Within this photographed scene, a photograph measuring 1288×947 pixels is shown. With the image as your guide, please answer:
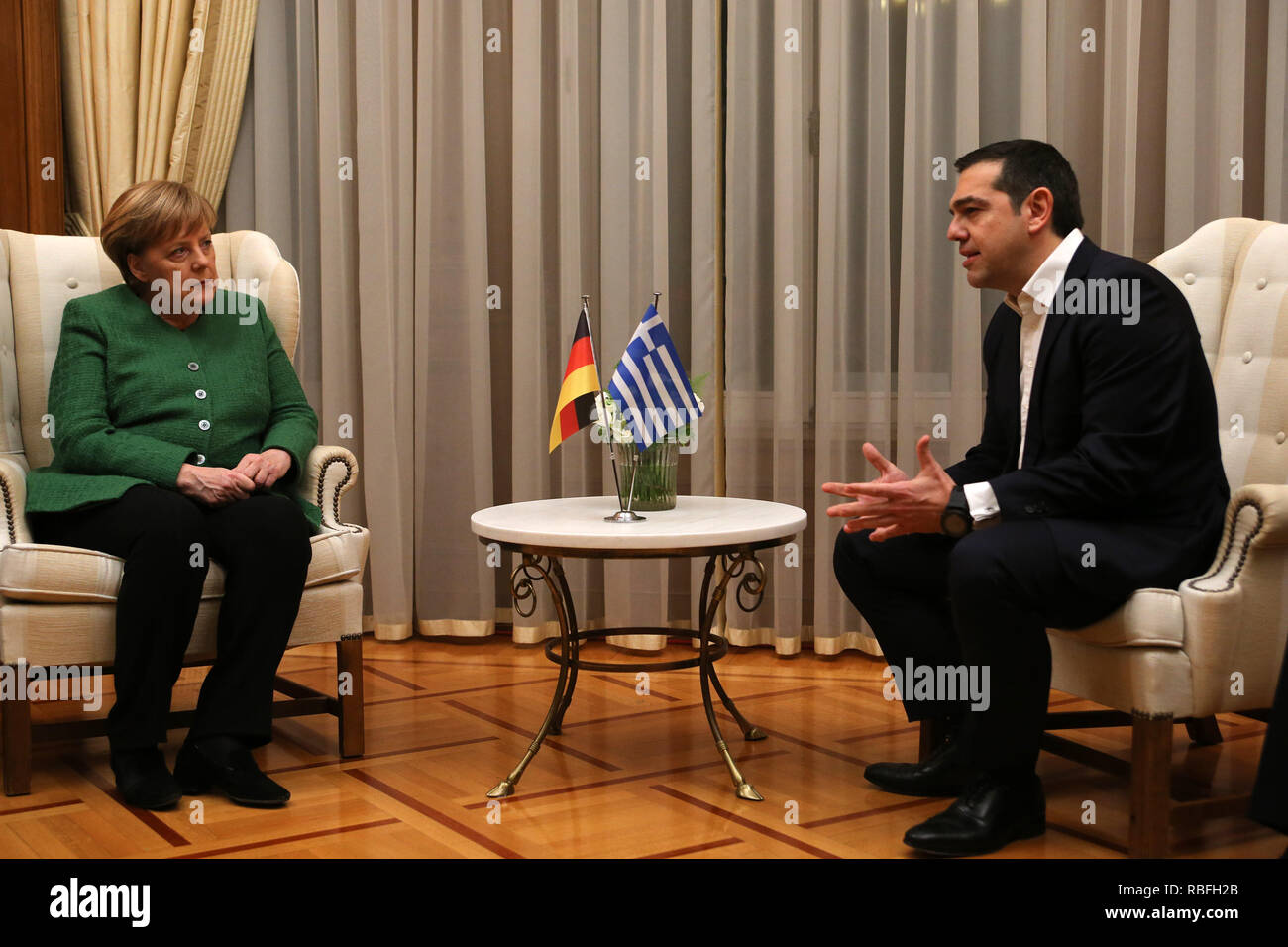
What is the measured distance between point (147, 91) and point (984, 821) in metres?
3.10

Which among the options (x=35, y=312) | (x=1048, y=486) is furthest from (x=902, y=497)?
(x=35, y=312)

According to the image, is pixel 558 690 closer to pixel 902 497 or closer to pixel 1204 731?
pixel 902 497

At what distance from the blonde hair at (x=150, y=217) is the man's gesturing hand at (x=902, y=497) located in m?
1.40

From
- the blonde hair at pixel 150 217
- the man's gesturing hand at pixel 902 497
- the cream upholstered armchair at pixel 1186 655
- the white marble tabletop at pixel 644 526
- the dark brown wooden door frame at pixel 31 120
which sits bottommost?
the cream upholstered armchair at pixel 1186 655

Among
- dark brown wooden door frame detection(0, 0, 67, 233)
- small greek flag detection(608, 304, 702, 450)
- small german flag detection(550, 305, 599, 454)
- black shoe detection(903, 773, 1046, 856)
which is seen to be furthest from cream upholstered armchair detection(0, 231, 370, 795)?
black shoe detection(903, 773, 1046, 856)

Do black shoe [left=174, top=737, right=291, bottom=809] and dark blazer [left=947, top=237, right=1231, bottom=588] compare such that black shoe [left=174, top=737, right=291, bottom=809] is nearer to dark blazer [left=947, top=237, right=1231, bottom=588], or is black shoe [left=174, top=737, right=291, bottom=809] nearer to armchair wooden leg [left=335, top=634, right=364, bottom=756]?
armchair wooden leg [left=335, top=634, right=364, bottom=756]

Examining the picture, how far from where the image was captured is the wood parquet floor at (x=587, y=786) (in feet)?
7.06

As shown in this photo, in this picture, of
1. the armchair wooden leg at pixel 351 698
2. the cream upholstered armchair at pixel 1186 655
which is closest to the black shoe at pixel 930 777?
the cream upholstered armchair at pixel 1186 655

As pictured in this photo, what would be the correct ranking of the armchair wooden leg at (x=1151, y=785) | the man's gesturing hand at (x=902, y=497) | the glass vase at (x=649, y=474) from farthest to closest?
the glass vase at (x=649, y=474)
the man's gesturing hand at (x=902, y=497)
the armchair wooden leg at (x=1151, y=785)

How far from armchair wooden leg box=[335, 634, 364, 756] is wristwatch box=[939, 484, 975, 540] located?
1.22 meters

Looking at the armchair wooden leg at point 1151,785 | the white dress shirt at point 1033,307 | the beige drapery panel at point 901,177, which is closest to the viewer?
the armchair wooden leg at point 1151,785

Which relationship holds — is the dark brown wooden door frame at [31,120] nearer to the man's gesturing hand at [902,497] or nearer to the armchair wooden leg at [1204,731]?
the man's gesturing hand at [902,497]

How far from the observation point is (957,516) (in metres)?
2.12

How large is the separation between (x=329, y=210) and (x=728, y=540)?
2.08 metres
